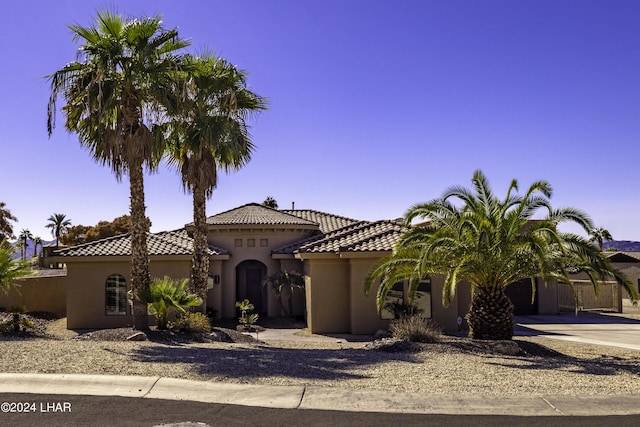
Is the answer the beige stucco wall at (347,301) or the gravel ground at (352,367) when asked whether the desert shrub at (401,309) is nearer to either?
the beige stucco wall at (347,301)

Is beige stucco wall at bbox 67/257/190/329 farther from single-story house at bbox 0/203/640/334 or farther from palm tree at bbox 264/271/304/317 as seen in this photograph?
palm tree at bbox 264/271/304/317

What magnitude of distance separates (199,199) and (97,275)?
5.60 m

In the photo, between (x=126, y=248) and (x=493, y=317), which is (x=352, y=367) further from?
(x=126, y=248)

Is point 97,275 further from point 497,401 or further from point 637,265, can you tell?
point 637,265

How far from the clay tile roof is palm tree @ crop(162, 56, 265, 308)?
16.1ft

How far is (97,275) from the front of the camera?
22.4 m

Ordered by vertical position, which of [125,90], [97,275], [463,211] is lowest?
[97,275]

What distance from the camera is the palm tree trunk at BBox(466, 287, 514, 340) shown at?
50.5 ft

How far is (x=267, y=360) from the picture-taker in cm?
1095

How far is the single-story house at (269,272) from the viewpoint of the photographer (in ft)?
66.8

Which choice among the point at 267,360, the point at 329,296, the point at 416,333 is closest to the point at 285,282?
the point at 329,296

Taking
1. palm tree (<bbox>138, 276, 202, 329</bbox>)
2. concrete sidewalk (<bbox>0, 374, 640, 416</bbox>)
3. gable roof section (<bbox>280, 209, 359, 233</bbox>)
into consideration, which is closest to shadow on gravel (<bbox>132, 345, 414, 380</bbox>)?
concrete sidewalk (<bbox>0, 374, 640, 416</bbox>)

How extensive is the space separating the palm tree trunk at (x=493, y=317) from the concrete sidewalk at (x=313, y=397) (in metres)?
6.77

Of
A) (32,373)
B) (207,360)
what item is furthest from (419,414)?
(32,373)
